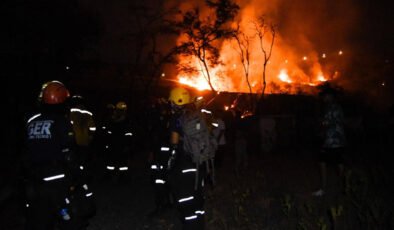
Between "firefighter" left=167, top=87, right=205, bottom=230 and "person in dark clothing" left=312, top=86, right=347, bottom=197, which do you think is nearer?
"firefighter" left=167, top=87, right=205, bottom=230

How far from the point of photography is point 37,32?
554 inches

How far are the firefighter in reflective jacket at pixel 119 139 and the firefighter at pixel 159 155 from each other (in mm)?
1741

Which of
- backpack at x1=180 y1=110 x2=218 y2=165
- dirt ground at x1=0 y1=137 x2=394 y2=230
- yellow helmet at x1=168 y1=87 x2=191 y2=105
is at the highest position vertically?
yellow helmet at x1=168 y1=87 x2=191 y2=105

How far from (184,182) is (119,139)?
16.6 ft

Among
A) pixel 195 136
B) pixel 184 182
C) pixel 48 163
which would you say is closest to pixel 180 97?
pixel 195 136

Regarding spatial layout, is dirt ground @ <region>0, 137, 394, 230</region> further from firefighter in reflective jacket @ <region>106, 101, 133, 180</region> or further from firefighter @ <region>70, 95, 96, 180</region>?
firefighter @ <region>70, 95, 96, 180</region>

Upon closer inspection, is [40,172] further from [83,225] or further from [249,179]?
[249,179]

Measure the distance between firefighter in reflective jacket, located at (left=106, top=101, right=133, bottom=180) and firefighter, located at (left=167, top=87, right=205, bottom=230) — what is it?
4774 mm

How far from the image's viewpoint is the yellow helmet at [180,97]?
5.76 m

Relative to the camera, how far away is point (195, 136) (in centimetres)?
543

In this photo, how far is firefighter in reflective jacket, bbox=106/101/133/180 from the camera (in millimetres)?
10125

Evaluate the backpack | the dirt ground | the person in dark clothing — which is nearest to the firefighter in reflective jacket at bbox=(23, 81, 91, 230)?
the dirt ground

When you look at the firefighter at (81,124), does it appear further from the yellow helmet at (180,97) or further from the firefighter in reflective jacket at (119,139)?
the yellow helmet at (180,97)

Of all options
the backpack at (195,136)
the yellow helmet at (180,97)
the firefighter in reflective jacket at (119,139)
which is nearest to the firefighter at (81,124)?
the firefighter in reflective jacket at (119,139)
